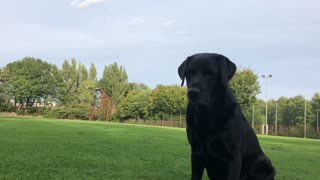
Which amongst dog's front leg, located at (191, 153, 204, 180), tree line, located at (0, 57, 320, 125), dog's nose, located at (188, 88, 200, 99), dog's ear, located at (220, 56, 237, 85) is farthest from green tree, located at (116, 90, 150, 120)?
dog's nose, located at (188, 88, 200, 99)

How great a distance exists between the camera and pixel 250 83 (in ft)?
192

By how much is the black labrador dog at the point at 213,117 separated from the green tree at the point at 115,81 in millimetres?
94070

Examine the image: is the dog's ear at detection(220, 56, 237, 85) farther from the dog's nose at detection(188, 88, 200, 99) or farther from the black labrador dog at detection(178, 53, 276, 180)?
the dog's nose at detection(188, 88, 200, 99)

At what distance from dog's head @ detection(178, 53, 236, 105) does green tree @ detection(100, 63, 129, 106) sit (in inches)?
3708

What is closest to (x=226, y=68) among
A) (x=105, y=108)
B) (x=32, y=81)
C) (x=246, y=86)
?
(x=246, y=86)

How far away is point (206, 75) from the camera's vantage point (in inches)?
154

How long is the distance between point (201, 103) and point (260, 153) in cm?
117

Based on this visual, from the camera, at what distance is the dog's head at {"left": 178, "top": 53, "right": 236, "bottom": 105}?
3.83m

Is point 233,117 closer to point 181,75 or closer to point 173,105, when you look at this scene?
point 181,75

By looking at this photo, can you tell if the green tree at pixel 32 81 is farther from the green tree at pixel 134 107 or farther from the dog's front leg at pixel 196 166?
the dog's front leg at pixel 196 166

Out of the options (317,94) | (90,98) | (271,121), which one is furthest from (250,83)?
(90,98)

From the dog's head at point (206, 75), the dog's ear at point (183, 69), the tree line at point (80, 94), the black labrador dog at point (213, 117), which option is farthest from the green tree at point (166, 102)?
the dog's head at point (206, 75)

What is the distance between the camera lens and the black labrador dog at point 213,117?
392 cm

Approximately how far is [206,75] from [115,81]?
9689 cm
